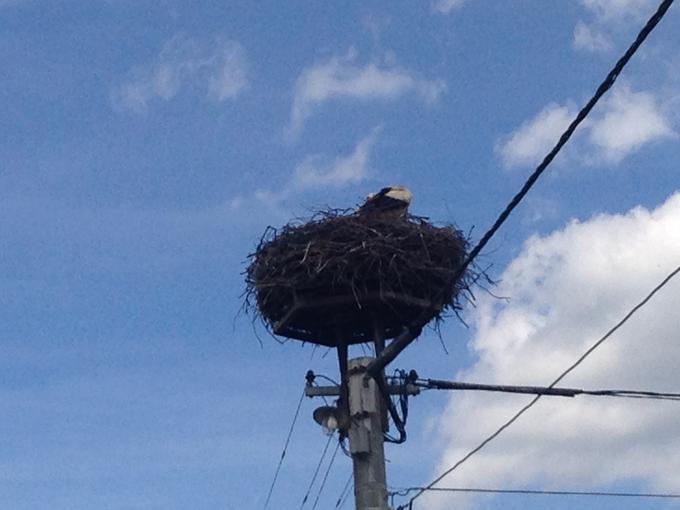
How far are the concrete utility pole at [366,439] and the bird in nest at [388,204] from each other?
169 cm

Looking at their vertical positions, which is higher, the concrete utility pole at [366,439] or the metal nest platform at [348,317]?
the metal nest platform at [348,317]

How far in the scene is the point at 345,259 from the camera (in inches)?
334

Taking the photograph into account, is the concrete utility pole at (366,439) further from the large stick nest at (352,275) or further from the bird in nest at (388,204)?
the bird in nest at (388,204)

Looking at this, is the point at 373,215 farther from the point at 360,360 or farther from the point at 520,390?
the point at 520,390

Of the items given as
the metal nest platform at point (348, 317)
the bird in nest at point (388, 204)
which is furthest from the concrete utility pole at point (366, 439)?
the bird in nest at point (388, 204)

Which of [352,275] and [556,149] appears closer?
[556,149]

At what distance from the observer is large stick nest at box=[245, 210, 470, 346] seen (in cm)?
859

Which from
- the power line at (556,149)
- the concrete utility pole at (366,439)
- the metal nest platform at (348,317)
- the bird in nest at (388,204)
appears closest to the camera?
the power line at (556,149)

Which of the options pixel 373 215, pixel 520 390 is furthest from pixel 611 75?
pixel 373 215

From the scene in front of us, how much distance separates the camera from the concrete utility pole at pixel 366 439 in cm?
813

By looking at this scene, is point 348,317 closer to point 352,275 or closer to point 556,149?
point 352,275

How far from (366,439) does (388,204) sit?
2.68 meters

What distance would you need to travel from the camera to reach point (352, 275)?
8.55 metres

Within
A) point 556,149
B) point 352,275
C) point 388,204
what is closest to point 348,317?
point 352,275
